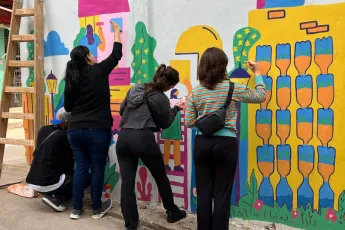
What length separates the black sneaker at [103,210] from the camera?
3.91 m

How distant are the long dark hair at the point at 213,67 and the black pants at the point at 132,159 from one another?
0.88 metres

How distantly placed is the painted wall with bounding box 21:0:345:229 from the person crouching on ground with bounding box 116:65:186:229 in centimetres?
44

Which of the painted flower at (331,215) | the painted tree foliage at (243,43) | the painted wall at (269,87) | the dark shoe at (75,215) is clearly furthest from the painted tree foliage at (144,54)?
the painted flower at (331,215)

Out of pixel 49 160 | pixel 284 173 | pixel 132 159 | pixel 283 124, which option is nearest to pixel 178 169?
pixel 132 159

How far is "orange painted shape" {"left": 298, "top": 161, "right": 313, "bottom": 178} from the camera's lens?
3.15 m

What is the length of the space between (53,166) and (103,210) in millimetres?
730

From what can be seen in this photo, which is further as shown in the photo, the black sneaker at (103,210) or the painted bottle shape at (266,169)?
the black sneaker at (103,210)

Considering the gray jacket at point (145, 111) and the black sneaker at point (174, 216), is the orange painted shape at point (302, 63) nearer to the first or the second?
the gray jacket at point (145, 111)

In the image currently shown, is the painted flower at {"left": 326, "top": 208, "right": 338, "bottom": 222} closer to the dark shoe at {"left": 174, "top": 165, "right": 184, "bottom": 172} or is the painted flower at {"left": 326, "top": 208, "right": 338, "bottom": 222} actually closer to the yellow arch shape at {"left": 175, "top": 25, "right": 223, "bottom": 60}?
the dark shoe at {"left": 174, "top": 165, "right": 184, "bottom": 172}

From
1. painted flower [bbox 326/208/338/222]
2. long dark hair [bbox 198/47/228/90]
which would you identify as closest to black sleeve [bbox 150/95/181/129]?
long dark hair [bbox 198/47/228/90]

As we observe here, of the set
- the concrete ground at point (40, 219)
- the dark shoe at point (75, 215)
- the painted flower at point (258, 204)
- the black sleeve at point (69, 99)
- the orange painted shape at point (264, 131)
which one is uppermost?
the black sleeve at point (69, 99)

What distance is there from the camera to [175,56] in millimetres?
3805

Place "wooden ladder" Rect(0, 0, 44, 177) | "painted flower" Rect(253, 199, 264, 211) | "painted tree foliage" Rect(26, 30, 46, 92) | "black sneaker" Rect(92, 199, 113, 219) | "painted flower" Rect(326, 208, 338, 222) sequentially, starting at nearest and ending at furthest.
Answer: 1. "painted flower" Rect(326, 208, 338, 222)
2. "painted flower" Rect(253, 199, 264, 211)
3. "black sneaker" Rect(92, 199, 113, 219)
4. "wooden ladder" Rect(0, 0, 44, 177)
5. "painted tree foliage" Rect(26, 30, 46, 92)

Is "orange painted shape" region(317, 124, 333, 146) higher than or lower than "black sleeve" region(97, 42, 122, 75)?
lower
